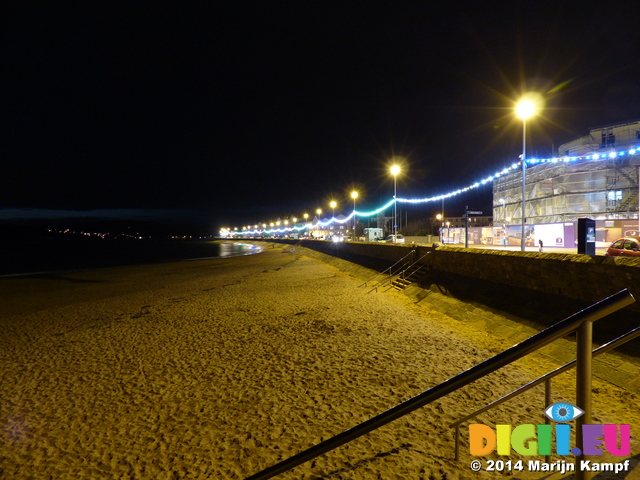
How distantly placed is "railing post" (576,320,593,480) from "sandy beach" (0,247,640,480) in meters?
1.59

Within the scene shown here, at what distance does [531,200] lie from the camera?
3806cm

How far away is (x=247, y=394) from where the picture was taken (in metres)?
6.07

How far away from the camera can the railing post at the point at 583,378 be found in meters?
1.56

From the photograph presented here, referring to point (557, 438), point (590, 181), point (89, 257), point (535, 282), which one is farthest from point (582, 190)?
point (89, 257)

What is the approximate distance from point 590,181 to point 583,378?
4139 centimetres

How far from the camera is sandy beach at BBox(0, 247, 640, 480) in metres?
4.28

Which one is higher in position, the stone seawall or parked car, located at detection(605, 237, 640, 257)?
parked car, located at detection(605, 237, 640, 257)

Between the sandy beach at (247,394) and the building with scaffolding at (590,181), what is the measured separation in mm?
27113

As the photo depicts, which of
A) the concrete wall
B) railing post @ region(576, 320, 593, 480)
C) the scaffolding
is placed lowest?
the concrete wall

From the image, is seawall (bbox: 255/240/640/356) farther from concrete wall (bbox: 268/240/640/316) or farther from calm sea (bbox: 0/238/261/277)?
calm sea (bbox: 0/238/261/277)

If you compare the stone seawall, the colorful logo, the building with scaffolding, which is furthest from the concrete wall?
the building with scaffolding

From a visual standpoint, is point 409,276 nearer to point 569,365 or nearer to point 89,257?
point 569,365

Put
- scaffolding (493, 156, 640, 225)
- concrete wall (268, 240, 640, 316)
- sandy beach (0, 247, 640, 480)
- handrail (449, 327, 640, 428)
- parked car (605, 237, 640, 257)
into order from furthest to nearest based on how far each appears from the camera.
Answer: scaffolding (493, 156, 640, 225), parked car (605, 237, 640, 257), concrete wall (268, 240, 640, 316), sandy beach (0, 247, 640, 480), handrail (449, 327, 640, 428)

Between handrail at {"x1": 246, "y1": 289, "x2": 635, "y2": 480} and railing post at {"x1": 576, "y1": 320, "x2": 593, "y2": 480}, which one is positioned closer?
handrail at {"x1": 246, "y1": 289, "x2": 635, "y2": 480}
